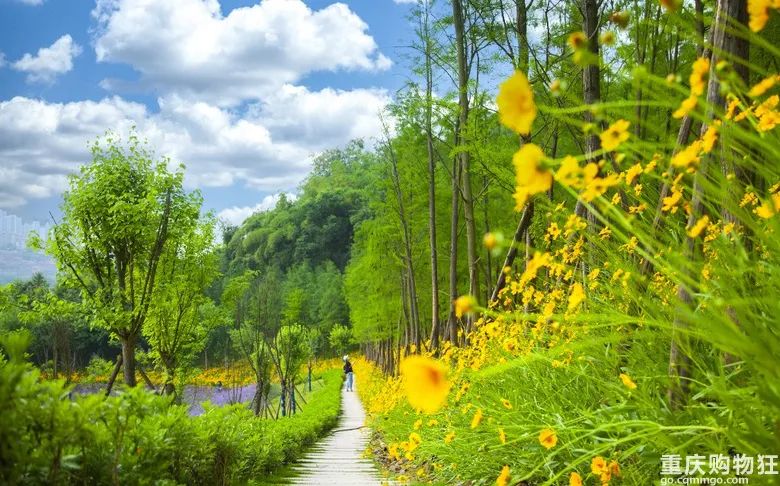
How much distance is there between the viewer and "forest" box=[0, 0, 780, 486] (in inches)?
55.2

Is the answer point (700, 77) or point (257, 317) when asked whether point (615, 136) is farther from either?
point (257, 317)

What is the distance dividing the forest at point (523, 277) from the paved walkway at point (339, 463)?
0.28 meters

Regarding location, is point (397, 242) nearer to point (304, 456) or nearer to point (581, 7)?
point (304, 456)

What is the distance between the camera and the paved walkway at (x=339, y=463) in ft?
18.4

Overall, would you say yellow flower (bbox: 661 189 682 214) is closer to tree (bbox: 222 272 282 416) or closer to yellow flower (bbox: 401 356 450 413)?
yellow flower (bbox: 401 356 450 413)

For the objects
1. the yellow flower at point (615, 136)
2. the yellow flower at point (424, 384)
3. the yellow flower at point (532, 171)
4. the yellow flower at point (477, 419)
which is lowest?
the yellow flower at point (477, 419)

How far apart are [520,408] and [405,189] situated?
9818 mm

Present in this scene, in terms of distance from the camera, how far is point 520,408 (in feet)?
10.4

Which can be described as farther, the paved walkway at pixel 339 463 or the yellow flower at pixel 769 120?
the paved walkway at pixel 339 463

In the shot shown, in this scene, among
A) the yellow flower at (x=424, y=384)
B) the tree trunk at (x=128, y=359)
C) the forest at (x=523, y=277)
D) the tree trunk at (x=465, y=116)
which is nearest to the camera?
the yellow flower at (x=424, y=384)

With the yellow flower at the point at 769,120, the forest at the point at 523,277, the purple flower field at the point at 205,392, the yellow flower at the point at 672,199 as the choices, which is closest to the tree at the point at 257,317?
the forest at the point at 523,277

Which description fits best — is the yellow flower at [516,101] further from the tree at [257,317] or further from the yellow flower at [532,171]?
the tree at [257,317]

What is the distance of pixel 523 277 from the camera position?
7.25 ft

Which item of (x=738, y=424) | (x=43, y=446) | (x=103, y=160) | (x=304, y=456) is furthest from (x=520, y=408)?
(x=103, y=160)
